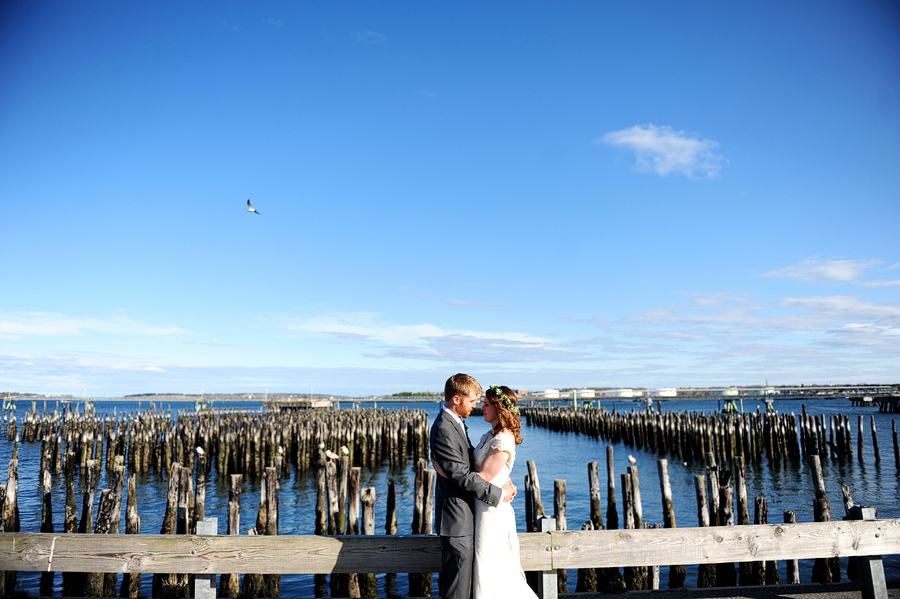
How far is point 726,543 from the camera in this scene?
4.85m

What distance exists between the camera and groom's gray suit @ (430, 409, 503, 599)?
398 centimetres

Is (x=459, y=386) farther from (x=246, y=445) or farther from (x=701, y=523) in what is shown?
(x=246, y=445)

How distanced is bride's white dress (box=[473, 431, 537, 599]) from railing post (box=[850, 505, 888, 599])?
3.29 meters

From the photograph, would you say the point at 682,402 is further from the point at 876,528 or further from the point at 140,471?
the point at 876,528

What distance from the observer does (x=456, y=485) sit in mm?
4047

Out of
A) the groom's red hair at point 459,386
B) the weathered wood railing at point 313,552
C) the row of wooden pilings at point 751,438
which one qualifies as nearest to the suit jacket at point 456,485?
the groom's red hair at point 459,386

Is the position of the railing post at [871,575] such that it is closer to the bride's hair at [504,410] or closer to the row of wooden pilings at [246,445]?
the bride's hair at [504,410]

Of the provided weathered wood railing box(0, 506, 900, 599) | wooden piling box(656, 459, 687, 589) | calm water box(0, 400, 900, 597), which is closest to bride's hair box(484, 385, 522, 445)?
weathered wood railing box(0, 506, 900, 599)

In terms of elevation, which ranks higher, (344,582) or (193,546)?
(193,546)

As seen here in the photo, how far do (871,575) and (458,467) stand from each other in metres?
4.00

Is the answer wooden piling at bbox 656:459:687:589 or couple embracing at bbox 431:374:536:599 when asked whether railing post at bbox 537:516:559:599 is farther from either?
wooden piling at bbox 656:459:687:589

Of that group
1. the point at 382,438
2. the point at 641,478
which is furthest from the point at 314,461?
the point at 641,478

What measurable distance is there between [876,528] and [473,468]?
376cm

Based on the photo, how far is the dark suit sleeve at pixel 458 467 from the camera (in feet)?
12.9
